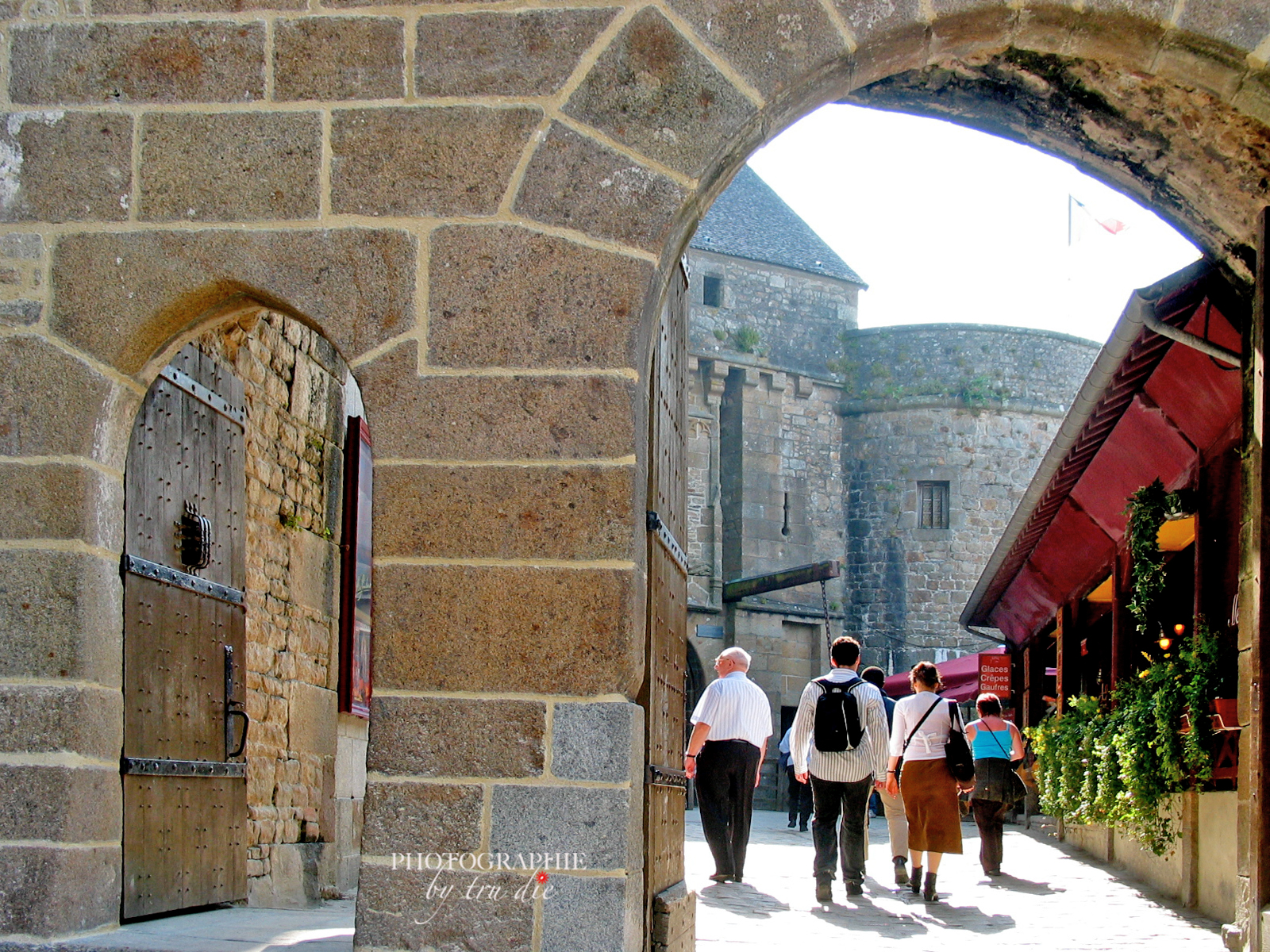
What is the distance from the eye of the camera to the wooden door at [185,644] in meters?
4.78

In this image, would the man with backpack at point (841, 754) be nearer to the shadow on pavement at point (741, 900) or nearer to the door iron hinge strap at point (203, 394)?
the shadow on pavement at point (741, 900)

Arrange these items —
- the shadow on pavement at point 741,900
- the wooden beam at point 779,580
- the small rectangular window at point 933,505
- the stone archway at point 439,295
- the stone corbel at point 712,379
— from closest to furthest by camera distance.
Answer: the stone archway at point 439,295 → the shadow on pavement at point 741,900 → the wooden beam at point 779,580 → the stone corbel at point 712,379 → the small rectangular window at point 933,505

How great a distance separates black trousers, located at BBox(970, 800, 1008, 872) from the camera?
29.2 feet

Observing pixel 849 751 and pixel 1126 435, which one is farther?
pixel 1126 435

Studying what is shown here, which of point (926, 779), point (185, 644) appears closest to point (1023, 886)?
point (926, 779)

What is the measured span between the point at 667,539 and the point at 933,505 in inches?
855

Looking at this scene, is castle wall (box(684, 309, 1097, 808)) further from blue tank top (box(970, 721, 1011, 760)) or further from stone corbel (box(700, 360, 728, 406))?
blue tank top (box(970, 721, 1011, 760))

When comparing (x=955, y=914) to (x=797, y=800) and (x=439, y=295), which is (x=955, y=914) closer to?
(x=439, y=295)

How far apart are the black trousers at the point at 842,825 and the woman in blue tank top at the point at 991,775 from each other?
4.73ft

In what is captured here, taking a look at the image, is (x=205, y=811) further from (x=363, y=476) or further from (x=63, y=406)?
(x=363, y=476)

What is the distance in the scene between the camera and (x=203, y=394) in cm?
559

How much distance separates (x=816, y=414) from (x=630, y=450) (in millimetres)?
22349

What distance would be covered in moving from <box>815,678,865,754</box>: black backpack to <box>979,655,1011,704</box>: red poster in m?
8.66

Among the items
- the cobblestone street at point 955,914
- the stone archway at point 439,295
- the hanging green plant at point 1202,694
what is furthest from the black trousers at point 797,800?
the stone archway at point 439,295
